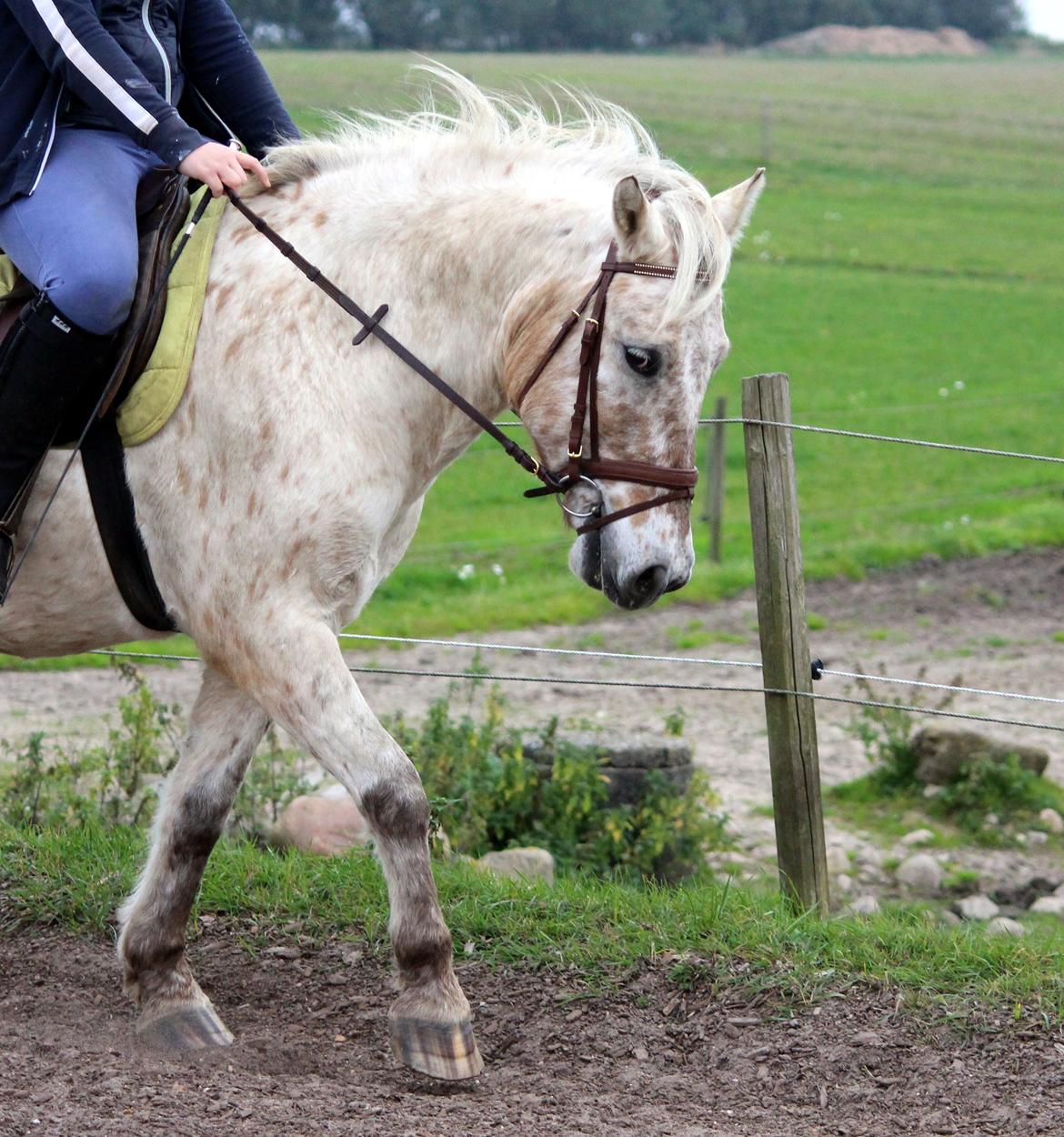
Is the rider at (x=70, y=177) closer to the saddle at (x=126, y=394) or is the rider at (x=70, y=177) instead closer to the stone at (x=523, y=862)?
the saddle at (x=126, y=394)

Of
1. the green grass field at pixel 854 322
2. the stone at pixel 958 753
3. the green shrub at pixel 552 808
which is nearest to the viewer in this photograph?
the green shrub at pixel 552 808

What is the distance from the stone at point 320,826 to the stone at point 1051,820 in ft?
12.0

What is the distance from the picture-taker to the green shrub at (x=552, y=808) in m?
6.15

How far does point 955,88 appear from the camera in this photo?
64.8 m

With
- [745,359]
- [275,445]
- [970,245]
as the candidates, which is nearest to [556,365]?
[275,445]

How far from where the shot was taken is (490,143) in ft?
13.0

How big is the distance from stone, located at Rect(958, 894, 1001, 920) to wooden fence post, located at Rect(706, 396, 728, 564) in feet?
19.9

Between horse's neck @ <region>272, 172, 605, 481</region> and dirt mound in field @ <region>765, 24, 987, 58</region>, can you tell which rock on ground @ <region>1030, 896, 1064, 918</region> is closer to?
horse's neck @ <region>272, 172, 605, 481</region>

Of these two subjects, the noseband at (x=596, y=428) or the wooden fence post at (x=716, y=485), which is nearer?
the noseband at (x=596, y=428)

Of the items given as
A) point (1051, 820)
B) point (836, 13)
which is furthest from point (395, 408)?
point (836, 13)

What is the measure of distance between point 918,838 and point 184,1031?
170 inches

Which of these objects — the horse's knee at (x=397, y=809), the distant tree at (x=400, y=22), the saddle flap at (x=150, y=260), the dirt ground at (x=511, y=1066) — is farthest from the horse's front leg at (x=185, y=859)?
the distant tree at (x=400, y=22)

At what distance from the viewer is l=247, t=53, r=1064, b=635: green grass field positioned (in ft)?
41.8

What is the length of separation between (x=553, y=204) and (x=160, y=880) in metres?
2.24
